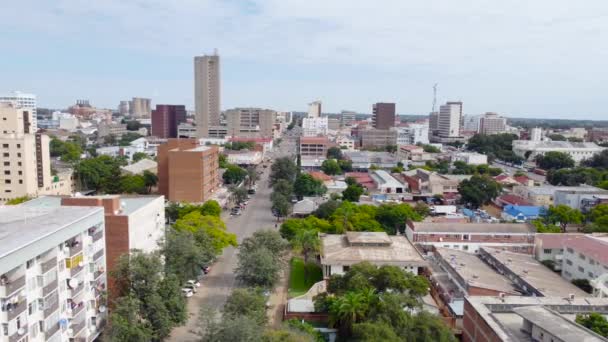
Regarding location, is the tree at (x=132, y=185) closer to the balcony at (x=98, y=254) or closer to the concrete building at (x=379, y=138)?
the balcony at (x=98, y=254)

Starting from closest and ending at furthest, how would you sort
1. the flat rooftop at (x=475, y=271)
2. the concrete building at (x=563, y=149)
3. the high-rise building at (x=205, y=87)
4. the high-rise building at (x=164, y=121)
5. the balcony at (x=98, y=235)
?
1. the balcony at (x=98, y=235)
2. the flat rooftop at (x=475, y=271)
3. the concrete building at (x=563, y=149)
4. the high-rise building at (x=205, y=87)
5. the high-rise building at (x=164, y=121)

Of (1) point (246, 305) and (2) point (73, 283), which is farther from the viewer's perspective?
(1) point (246, 305)

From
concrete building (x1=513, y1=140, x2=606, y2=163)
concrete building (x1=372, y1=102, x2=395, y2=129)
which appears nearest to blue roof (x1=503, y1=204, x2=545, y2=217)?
concrete building (x1=513, y1=140, x2=606, y2=163)

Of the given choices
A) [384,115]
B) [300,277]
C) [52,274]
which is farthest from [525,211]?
[384,115]

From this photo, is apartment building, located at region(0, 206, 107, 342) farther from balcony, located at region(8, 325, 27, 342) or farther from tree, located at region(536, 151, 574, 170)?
tree, located at region(536, 151, 574, 170)

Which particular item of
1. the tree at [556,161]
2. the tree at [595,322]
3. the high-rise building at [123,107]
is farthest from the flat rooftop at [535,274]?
the high-rise building at [123,107]

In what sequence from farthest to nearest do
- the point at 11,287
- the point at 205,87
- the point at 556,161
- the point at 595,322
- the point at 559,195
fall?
the point at 205,87 < the point at 556,161 < the point at 559,195 < the point at 595,322 < the point at 11,287

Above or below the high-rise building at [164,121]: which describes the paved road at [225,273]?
below

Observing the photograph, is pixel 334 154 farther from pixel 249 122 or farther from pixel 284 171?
pixel 249 122
